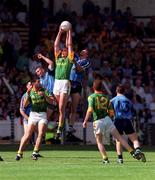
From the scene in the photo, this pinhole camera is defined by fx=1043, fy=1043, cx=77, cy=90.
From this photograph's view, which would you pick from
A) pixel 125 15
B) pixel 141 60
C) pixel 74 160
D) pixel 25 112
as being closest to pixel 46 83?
pixel 25 112

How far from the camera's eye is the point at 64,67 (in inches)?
993

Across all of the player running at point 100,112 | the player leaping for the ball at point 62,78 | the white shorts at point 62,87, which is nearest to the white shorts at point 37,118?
the player leaping for the ball at point 62,78

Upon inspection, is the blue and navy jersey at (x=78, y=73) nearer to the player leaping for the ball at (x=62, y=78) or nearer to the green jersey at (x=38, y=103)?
the player leaping for the ball at (x=62, y=78)

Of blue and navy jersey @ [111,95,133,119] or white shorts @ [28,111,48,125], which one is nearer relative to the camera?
blue and navy jersey @ [111,95,133,119]

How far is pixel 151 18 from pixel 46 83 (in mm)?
17996

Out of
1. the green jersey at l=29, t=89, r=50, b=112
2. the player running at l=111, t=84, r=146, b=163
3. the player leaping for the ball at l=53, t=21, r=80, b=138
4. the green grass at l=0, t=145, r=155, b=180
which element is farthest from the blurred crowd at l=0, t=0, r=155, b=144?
the player running at l=111, t=84, r=146, b=163

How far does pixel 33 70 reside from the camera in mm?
36844

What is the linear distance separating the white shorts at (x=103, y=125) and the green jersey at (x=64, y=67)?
7.25 feet

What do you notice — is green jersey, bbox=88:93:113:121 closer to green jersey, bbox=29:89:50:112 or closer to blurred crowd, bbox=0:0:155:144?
green jersey, bbox=29:89:50:112

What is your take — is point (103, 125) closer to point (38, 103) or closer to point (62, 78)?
point (38, 103)

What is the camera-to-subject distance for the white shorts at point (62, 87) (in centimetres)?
2523

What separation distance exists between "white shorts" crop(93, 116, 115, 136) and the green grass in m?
0.75

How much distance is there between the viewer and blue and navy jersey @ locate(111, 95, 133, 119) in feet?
79.9

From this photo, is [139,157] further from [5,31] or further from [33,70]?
[5,31]
